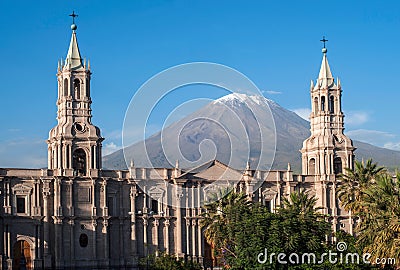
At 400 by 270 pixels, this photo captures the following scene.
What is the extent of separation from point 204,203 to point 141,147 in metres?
11.2

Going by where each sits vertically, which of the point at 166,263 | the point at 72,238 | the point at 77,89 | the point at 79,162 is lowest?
the point at 166,263

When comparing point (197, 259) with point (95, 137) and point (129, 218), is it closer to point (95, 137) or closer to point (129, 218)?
point (129, 218)

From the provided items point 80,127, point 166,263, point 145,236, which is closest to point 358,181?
point 166,263

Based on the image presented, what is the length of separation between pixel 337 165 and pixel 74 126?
29437 mm

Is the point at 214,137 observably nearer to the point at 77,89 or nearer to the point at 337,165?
the point at 337,165

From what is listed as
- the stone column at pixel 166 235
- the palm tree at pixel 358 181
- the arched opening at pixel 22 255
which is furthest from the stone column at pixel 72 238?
the palm tree at pixel 358 181

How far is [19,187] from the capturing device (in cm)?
9162

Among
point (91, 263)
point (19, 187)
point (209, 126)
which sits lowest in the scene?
point (91, 263)

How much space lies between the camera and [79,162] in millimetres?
95688

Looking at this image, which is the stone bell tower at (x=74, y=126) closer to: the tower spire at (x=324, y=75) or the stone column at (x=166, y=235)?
the stone column at (x=166, y=235)

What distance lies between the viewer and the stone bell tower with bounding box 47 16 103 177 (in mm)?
93125

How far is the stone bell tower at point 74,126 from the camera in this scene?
93.1 m

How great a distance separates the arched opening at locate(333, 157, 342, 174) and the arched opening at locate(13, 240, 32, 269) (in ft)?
110

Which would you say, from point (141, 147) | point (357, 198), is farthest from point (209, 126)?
point (357, 198)
